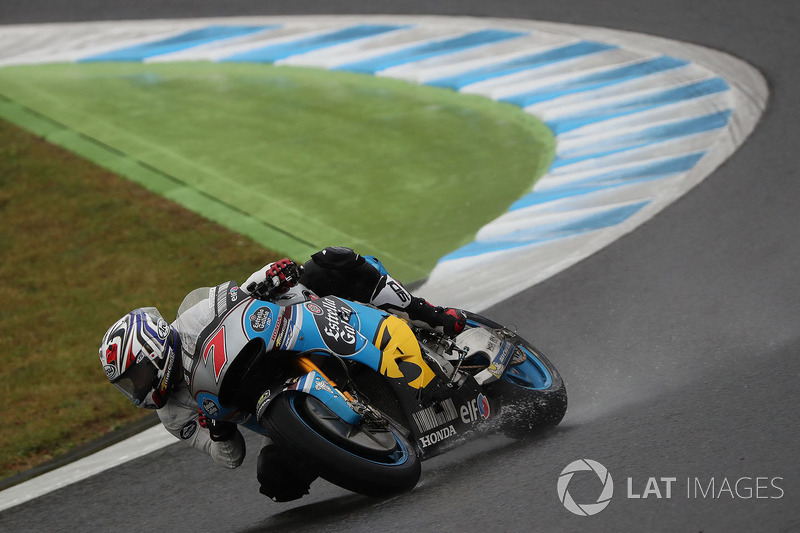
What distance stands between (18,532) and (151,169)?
6.80 metres

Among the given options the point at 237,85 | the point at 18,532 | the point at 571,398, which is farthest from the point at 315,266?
the point at 237,85

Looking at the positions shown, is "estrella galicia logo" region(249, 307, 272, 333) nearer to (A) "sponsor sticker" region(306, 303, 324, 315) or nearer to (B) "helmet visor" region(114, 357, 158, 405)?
(A) "sponsor sticker" region(306, 303, 324, 315)

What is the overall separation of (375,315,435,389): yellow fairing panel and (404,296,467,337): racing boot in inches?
17.4

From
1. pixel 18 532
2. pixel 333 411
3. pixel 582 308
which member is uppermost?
pixel 333 411

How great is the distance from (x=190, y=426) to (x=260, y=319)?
91cm

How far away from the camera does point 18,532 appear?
6043mm

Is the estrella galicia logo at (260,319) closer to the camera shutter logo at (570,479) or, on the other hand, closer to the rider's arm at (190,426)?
the rider's arm at (190,426)

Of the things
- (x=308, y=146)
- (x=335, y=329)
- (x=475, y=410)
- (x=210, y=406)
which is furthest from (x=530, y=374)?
(x=308, y=146)

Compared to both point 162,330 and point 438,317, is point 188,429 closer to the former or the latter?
point 162,330

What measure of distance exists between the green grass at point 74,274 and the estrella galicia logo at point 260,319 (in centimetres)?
297

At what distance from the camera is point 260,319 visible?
4.94 meters

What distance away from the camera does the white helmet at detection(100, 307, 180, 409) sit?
485cm

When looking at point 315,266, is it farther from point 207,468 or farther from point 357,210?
point 357,210

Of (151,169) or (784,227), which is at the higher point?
(784,227)
